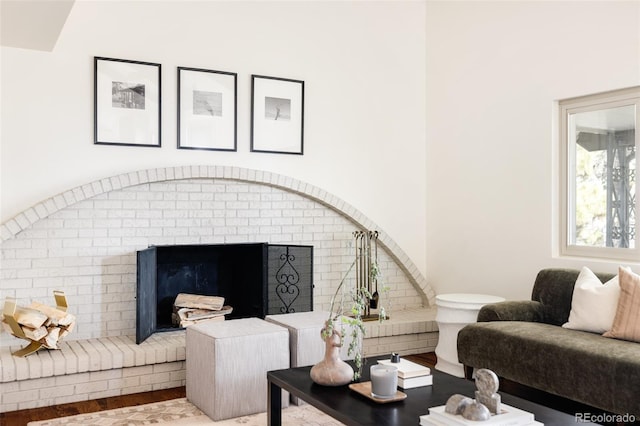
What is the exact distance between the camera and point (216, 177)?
468 centimetres

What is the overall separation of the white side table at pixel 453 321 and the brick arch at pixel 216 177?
40.5 inches

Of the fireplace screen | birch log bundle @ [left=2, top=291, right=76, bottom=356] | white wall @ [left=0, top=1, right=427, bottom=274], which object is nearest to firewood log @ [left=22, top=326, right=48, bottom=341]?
birch log bundle @ [left=2, top=291, right=76, bottom=356]

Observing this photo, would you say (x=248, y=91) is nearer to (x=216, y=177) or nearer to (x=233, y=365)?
(x=216, y=177)

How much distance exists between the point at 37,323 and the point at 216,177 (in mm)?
1629

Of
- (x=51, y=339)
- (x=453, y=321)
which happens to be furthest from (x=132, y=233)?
(x=453, y=321)

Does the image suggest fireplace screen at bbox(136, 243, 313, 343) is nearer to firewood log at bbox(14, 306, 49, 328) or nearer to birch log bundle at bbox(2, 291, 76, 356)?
birch log bundle at bbox(2, 291, 76, 356)

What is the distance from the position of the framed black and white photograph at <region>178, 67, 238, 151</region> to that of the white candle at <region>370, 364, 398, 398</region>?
2.72 m

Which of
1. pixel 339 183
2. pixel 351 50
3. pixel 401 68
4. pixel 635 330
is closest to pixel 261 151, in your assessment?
pixel 339 183

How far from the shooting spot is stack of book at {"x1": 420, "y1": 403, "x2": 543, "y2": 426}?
207 centimetres

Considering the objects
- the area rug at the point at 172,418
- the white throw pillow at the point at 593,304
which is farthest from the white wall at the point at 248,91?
the white throw pillow at the point at 593,304

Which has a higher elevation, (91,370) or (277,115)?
(277,115)

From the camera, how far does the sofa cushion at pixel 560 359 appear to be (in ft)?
9.64

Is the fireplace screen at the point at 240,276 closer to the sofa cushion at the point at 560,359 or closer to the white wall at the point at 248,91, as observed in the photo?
the white wall at the point at 248,91

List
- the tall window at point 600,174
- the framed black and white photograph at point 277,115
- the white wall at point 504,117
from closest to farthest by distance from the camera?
1. the tall window at point 600,174
2. the white wall at point 504,117
3. the framed black and white photograph at point 277,115
